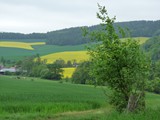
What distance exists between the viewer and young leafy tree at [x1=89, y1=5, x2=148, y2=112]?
53.4 feet

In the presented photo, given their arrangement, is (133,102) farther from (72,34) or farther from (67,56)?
(72,34)

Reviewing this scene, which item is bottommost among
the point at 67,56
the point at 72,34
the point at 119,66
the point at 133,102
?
the point at 133,102

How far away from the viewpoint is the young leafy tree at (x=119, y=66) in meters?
16.3

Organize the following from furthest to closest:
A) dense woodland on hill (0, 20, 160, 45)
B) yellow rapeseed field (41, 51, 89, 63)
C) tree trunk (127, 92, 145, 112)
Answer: dense woodland on hill (0, 20, 160, 45) < yellow rapeseed field (41, 51, 89, 63) < tree trunk (127, 92, 145, 112)

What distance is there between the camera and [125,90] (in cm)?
1694

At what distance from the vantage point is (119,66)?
16469 mm

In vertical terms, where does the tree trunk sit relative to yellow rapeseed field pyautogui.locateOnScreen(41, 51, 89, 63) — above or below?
below

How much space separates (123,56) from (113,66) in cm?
57

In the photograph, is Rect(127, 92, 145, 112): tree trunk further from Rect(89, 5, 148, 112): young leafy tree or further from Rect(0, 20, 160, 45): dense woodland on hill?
Answer: Rect(0, 20, 160, 45): dense woodland on hill

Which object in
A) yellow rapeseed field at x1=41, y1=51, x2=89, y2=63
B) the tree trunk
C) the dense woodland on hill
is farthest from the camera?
the dense woodland on hill

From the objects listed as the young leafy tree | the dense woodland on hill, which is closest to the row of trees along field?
the young leafy tree

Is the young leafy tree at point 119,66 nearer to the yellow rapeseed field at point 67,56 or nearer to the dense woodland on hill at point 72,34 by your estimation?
the yellow rapeseed field at point 67,56

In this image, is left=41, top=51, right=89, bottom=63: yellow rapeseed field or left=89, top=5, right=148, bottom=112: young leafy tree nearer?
left=89, top=5, right=148, bottom=112: young leafy tree

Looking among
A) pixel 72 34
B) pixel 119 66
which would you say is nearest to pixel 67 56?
pixel 72 34
